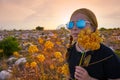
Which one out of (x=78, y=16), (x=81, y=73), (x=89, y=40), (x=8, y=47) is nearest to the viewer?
(x=89, y=40)

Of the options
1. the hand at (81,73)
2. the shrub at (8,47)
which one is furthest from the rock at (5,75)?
the hand at (81,73)

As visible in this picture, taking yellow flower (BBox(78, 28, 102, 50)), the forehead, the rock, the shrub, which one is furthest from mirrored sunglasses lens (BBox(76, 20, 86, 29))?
the shrub

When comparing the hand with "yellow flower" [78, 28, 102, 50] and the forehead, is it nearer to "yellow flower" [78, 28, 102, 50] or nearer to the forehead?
"yellow flower" [78, 28, 102, 50]

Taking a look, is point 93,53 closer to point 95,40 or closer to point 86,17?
point 86,17

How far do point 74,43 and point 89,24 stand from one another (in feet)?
1.71

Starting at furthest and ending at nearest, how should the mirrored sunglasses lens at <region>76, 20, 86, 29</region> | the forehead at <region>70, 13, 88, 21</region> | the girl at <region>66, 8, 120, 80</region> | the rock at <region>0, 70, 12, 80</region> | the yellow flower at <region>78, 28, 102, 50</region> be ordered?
the rock at <region>0, 70, 12, 80</region>, the forehead at <region>70, 13, 88, 21</region>, the mirrored sunglasses lens at <region>76, 20, 86, 29</region>, the girl at <region>66, 8, 120, 80</region>, the yellow flower at <region>78, 28, 102, 50</region>

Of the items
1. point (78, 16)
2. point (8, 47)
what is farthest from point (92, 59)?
point (8, 47)

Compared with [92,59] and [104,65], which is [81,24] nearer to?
[92,59]

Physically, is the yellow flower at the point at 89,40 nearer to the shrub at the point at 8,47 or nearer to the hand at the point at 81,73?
the hand at the point at 81,73

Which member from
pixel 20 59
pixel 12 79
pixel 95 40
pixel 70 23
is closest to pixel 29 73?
pixel 12 79

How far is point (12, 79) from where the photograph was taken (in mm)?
9672

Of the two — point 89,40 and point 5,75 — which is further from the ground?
point 89,40

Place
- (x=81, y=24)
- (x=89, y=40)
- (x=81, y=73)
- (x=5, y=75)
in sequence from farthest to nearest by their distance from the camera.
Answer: (x=5, y=75) → (x=81, y=24) → (x=81, y=73) → (x=89, y=40)

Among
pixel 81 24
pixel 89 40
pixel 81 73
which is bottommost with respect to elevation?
pixel 81 73
